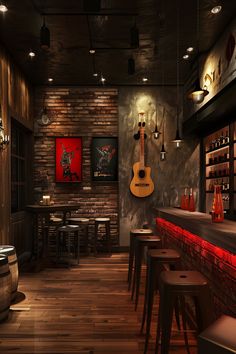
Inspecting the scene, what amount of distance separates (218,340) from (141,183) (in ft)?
18.4

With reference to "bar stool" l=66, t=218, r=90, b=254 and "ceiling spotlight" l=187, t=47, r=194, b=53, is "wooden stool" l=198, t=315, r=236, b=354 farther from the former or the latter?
"bar stool" l=66, t=218, r=90, b=254

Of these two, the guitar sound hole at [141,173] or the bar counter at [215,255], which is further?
the guitar sound hole at [141,173]

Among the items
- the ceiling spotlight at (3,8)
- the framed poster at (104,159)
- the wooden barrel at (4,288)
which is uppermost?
the ceiling spotlight at (3,8)

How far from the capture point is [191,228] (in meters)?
2.91

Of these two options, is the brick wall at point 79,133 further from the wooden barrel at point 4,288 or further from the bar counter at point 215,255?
the wooden barrel at point 4,288

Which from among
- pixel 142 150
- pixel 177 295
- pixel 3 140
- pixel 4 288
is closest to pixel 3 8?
pixel 3 140

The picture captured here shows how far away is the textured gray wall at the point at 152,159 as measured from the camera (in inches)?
271

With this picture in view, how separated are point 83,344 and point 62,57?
4240mm

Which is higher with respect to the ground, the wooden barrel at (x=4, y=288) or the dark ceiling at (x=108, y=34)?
the dark ceiling at (x=108, y=34)

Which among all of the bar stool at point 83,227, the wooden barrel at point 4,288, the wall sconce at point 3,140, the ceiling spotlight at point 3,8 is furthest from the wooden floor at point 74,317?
the ceiling spotlight at point 3,8

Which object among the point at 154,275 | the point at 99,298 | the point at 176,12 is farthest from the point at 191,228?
the point at 176,12

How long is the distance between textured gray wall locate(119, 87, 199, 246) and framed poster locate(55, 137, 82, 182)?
861 mm

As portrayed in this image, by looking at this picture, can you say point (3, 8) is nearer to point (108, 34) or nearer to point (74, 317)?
point (108, 34)

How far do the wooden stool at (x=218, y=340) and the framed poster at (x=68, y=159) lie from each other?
18.7 feet
